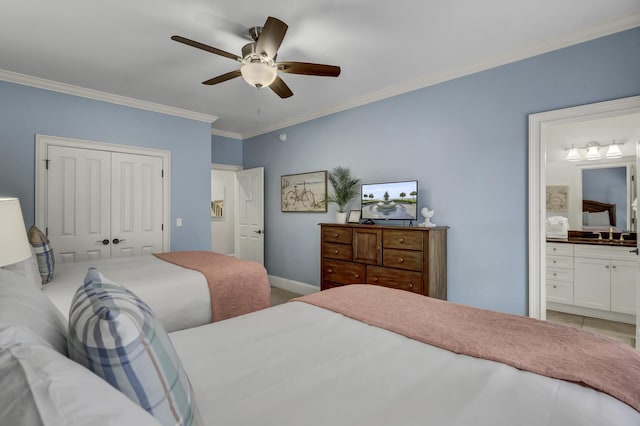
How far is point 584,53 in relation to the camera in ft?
8.48

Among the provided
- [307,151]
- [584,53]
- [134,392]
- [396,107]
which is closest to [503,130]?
[584,53]

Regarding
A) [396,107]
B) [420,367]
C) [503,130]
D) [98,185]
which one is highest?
[396,107]

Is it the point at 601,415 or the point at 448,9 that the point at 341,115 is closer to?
the point at 448,9

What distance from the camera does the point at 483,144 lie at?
3.11 meters

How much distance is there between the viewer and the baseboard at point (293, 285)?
187 inches

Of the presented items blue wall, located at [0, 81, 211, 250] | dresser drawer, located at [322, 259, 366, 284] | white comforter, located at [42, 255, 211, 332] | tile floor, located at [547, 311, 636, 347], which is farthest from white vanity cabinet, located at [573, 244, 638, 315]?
blue wall, located at [0, 81, 211, 250]

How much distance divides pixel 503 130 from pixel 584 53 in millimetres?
780

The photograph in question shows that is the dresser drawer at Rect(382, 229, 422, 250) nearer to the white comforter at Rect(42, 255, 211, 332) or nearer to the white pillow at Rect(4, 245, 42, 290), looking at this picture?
the white comforter at Rect(42, 255, 211, 332)

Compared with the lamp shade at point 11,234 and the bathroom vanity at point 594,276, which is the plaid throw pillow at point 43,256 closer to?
the lamp shade at point 11,234

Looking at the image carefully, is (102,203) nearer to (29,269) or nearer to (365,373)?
(29,269)

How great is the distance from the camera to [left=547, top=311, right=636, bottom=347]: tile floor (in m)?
3.14

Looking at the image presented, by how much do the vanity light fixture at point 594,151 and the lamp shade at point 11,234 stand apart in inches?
229

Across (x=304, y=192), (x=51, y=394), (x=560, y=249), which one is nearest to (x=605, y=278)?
(x=560, y=249)

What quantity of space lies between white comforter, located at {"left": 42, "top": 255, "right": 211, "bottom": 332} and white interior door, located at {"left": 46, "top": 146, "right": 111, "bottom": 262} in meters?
1.08
